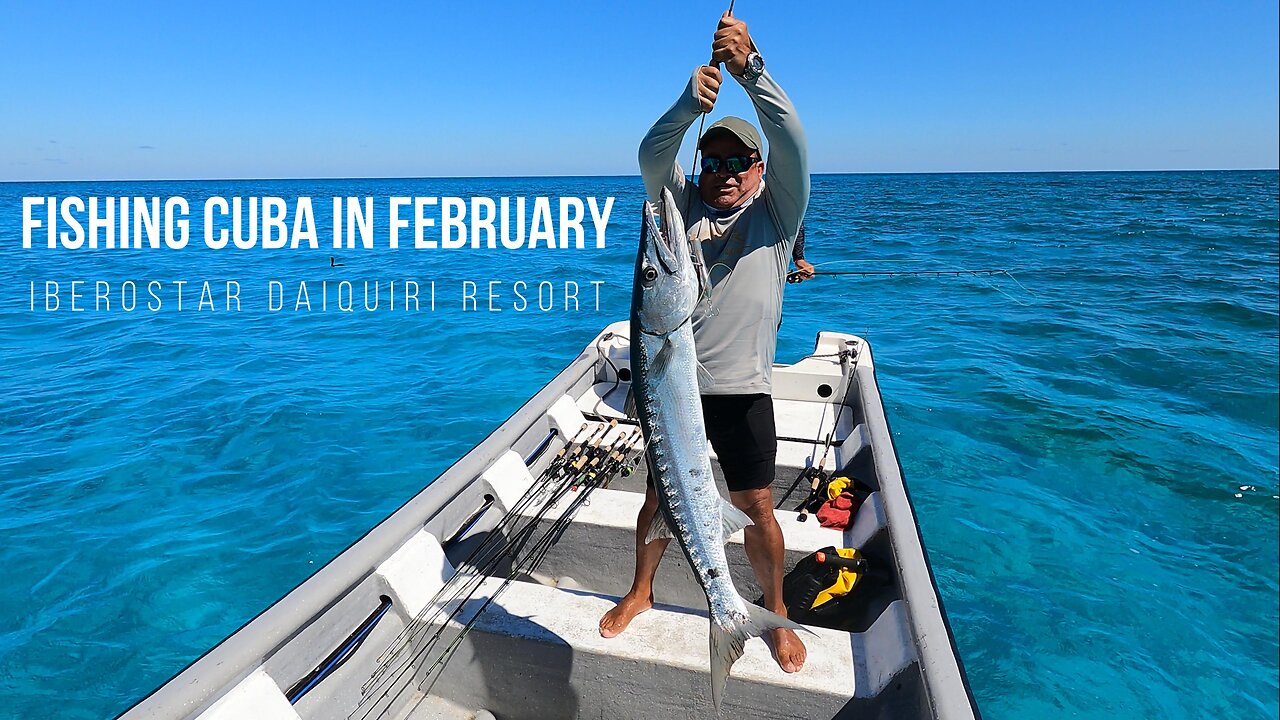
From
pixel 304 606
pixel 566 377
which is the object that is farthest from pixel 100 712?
pixel 566 377

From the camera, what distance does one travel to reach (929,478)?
27.9ft

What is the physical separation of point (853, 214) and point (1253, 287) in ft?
96.7

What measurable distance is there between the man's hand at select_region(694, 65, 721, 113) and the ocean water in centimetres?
495

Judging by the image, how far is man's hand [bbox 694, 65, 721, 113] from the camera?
2842 millimetres

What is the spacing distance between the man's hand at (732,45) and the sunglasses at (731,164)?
415 millimetres

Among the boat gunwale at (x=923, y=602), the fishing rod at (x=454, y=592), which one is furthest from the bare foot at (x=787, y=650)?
the fishing rod at (x=454, y=592)

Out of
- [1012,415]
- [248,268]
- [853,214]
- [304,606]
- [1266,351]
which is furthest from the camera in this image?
[853,214]

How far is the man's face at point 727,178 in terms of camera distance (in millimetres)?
3164

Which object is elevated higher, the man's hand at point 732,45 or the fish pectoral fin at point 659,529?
the man's hand at point 732,45

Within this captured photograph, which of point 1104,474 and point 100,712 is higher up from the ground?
point 1104,474

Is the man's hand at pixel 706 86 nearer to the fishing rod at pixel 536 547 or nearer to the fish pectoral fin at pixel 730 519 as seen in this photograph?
the fish pectoral fin at pixel 730 519

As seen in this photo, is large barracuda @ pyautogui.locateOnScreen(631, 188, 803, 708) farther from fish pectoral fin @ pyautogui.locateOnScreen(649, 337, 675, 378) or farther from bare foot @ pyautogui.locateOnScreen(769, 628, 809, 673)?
bare foot @ pyautogui.locateOnScreen(769, 628, 809, 673)

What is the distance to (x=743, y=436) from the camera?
11.1ft

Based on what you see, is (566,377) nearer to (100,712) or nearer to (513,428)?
(513,428)
